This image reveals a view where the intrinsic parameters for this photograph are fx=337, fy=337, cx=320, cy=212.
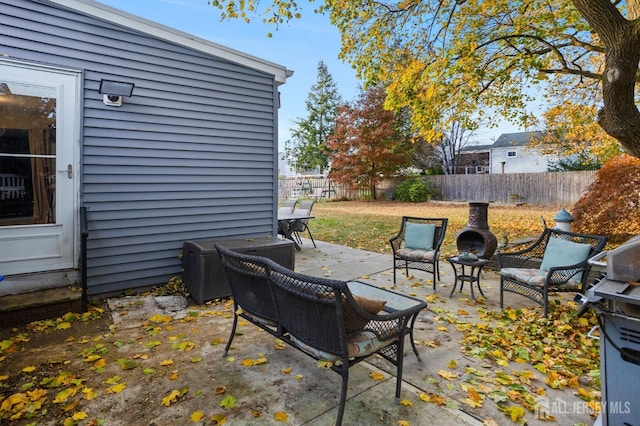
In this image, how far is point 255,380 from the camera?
2.24 m

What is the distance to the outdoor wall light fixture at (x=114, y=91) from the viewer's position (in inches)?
144

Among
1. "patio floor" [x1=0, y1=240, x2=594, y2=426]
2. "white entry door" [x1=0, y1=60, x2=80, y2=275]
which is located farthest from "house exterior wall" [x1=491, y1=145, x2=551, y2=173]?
"white entry door" [x1=0, y1=60, x2=80, y2=275]

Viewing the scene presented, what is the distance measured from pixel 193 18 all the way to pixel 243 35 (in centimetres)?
146

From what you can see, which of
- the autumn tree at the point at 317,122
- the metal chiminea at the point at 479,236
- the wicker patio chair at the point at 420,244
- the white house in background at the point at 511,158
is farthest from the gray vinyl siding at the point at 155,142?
the white house in background at the point at 511,158

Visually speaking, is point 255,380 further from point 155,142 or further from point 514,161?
point 514,161

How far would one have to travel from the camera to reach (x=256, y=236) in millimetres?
5074

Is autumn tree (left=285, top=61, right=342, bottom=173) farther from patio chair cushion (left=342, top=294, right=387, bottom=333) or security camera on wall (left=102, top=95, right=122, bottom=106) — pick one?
patio chair cushion (left=342, top=294, right=387, bottom=333)

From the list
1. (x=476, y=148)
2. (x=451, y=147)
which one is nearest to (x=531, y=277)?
(x=451, y=147)

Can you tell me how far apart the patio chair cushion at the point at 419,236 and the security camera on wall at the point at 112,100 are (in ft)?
12.9

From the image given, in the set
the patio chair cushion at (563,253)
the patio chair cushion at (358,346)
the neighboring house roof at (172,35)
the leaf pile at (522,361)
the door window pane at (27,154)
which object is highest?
the neighboring house roof at (172,35)

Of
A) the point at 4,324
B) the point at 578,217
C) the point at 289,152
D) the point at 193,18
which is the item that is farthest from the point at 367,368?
the point at 289,152

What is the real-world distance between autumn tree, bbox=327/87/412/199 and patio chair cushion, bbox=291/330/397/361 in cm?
1604

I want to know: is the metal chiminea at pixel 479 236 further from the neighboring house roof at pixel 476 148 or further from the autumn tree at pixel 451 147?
the neighboring house roof at pixel 476 148

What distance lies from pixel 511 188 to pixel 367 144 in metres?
7.14
